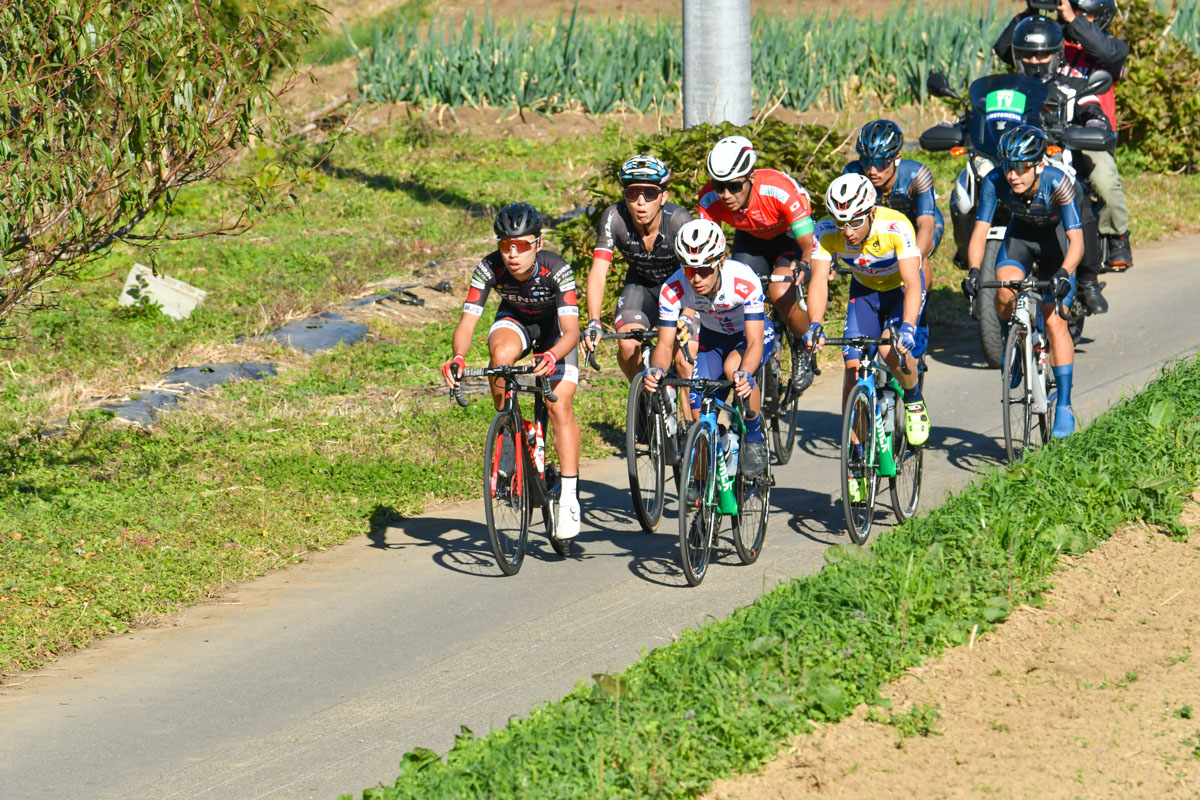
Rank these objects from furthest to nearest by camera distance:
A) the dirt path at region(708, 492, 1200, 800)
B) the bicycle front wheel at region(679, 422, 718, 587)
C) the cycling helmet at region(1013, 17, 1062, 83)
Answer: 1. the cycling helmet at region(1013, 17, 1062, 83)
2. the bicycle front wheel at region(679, 422, 718, 587)
3. the dirt path at region(708, 492, 1200, 800)

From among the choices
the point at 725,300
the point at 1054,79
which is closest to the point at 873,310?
the point at 725,300

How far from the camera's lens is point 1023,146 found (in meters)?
9.53

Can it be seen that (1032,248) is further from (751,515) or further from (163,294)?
(163,294)

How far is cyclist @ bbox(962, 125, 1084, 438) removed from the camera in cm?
959

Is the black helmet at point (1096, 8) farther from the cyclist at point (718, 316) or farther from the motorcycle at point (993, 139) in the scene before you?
the cyclist at point (718, 316)

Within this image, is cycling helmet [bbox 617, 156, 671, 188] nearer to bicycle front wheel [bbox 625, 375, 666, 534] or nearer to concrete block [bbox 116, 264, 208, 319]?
bicycle front wheel [bbox 625, 375, 666, 534]

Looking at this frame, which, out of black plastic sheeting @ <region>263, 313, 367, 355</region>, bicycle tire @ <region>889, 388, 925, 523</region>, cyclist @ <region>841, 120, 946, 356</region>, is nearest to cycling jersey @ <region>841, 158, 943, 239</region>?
cyclist @ <region>841, 120, 946, 356</region>

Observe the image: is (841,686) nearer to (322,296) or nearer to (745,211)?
(745,211)

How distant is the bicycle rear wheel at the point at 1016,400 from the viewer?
31.5 feet

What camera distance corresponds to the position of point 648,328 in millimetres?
9539

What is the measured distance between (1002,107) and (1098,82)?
1.45 metres

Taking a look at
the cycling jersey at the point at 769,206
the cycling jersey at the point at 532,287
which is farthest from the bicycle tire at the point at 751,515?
the cycling jersey at the point at 769,206

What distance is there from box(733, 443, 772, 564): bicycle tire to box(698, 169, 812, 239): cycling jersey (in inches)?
89.6

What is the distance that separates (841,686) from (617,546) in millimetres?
3091
